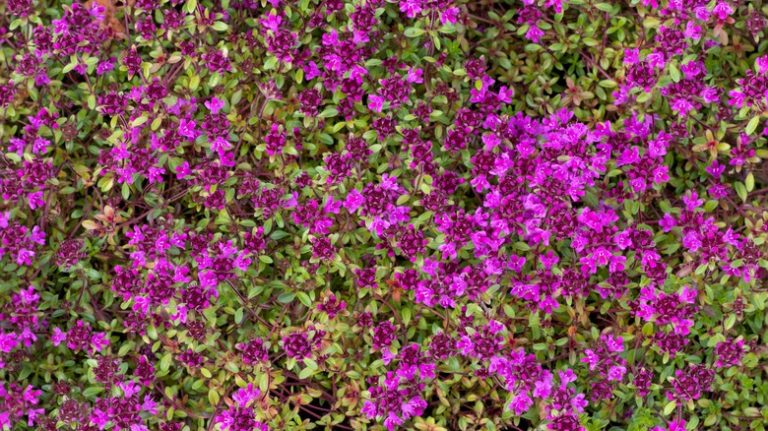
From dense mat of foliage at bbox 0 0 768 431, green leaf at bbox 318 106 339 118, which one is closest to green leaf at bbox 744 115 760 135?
dense mat of foliage at bbox 0 0 768 431

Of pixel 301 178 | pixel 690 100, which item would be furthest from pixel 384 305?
pixel 690 100

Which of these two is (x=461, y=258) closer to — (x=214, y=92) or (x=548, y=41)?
(x=548, y=41)

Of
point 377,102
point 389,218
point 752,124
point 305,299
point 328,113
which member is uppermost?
point 752,124

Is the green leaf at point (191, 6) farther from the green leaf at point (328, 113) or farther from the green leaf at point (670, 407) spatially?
the green leaf at point (670, 407)

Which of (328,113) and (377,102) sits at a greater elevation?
(377,102)

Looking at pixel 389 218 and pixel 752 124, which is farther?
pixel 389 218

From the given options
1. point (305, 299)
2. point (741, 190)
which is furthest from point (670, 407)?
point (305, 299)

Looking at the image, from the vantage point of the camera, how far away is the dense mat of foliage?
11.1ft

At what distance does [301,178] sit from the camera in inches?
140

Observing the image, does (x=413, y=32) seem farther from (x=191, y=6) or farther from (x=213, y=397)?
(x=213, y=397)

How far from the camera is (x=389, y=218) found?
11.3ft

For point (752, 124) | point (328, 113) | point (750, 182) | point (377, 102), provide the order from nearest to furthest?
point (752, 124)
point (750, 182)
point (377, 102)
point (328, 113)

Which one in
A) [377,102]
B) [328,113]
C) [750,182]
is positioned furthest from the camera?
[328,113]

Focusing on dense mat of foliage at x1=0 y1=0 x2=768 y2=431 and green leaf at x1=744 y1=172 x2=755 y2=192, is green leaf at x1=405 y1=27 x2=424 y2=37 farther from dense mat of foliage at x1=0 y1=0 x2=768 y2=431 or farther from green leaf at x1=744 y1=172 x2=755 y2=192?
green leaf at x1=744 y1=172 x2=755 y2=192
